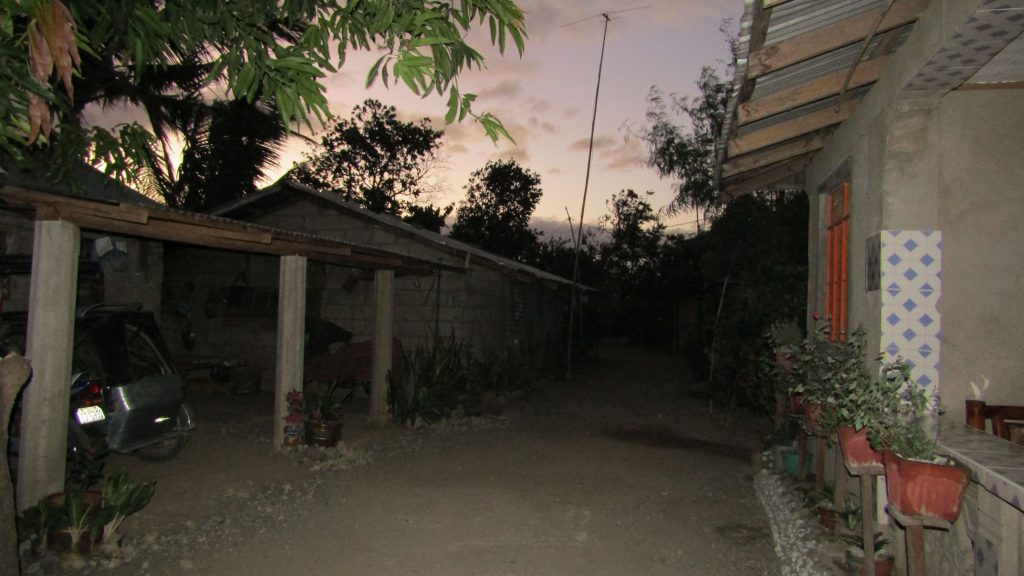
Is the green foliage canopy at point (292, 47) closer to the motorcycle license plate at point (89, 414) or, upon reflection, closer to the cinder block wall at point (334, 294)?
the motorcycle license plate at point (89, 414)

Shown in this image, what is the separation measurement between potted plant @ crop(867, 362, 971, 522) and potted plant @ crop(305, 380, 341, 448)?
6.12m

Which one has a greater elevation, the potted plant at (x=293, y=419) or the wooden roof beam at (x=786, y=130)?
the wooden roof beam at (x=786, y=130)

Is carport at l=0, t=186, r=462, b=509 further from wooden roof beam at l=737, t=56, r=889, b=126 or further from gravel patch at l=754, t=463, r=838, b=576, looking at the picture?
gravel patch at l=754, t=463, r=838, b=576

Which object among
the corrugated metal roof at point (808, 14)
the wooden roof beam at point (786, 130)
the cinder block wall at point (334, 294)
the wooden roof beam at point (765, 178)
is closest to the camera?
the corrugated metal roof at point (808, 14)

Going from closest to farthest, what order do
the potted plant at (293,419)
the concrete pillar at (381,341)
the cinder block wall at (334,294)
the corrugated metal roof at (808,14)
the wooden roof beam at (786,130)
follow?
the corrugated metal roof at (808,14) < the wooden roof beam at (786,130) < the potted plant at (293,419) < the concrete pillar at (381,341) < the cinder block wall at (334,294)

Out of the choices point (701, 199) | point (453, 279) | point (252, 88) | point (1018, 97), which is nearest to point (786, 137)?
point (1018, 97)

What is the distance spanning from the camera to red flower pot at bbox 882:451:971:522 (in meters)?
3.22

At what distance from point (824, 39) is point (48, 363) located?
5967mm

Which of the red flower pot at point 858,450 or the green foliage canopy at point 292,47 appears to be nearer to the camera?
the green foliage canopy at point 292,47

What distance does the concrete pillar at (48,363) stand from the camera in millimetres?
5215

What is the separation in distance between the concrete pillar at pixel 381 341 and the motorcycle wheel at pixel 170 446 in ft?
10.4

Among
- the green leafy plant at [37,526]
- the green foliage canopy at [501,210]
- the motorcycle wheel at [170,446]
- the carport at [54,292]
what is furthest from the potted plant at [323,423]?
the green foliage canopy at [501,210]

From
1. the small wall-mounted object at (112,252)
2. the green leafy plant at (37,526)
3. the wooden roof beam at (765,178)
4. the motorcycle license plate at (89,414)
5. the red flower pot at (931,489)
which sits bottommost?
the green leafy plant at (37,526)

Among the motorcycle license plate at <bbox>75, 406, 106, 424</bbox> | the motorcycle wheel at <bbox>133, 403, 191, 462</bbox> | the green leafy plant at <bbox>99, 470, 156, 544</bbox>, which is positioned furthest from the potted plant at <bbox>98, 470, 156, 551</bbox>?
the motorcycle wheel at <bbox>133, 403, 191, 462</bbox>
